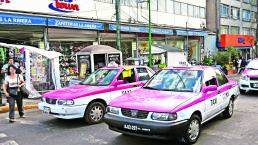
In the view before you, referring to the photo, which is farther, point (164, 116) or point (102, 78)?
point (102, 78)

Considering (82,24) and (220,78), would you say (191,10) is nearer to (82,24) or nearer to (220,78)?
(82,24)

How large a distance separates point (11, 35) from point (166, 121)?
1374 centimetres

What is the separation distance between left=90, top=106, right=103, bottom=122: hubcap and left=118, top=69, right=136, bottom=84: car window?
113cm

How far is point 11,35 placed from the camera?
650 inches

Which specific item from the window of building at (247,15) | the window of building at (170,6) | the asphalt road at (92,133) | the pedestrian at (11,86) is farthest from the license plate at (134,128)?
the window of building at (247,15)

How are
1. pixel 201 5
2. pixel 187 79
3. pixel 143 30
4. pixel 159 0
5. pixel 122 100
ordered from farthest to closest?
pixel 201 5 → pixel 159 0 → pixel 143 30 → pixel 187 79 → pixel 122 100

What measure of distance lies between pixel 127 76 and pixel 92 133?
7.70 feet

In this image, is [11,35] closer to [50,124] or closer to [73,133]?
[50,124]

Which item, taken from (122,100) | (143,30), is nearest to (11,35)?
(143,30)

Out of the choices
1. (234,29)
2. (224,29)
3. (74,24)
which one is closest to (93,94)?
(74,24)

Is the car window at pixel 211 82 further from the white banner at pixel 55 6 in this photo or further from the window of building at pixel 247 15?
the window of building at pixel 247 15

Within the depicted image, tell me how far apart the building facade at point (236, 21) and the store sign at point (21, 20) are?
27.6 meters

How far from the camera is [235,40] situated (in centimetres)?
4062

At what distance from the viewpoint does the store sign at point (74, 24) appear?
16797 mm
